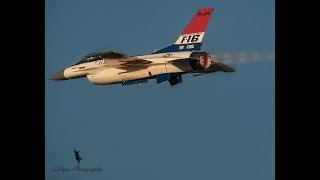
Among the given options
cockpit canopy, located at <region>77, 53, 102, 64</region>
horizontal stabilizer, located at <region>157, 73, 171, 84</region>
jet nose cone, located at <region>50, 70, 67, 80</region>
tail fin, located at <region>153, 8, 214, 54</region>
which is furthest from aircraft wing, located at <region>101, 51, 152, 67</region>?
jet nose cone, located at <region>50, 70, 67, 80</region>

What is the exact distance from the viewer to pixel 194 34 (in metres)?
35.1

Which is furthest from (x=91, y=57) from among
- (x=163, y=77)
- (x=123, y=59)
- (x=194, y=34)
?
(x=194, y=34)

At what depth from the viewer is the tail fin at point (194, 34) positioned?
34.6m

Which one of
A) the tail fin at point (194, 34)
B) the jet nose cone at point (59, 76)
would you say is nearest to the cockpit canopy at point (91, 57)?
the jet nose cone at point (59, 76)

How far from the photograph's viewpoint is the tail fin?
34562 mm

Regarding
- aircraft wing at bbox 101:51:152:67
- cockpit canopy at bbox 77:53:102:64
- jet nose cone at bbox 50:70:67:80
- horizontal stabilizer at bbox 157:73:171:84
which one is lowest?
horizontal stabilizer at bbox 157:73:171:84

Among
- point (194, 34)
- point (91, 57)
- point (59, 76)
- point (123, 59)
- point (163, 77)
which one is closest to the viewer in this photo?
point (163, 77)

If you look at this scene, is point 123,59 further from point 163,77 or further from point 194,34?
point 194,34

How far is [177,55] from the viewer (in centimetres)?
3303

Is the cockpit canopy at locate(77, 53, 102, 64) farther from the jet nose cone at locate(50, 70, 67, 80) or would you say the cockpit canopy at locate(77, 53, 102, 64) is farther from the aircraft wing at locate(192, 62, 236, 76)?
the aircraft wing at locate(192, 62, 236, 76)
